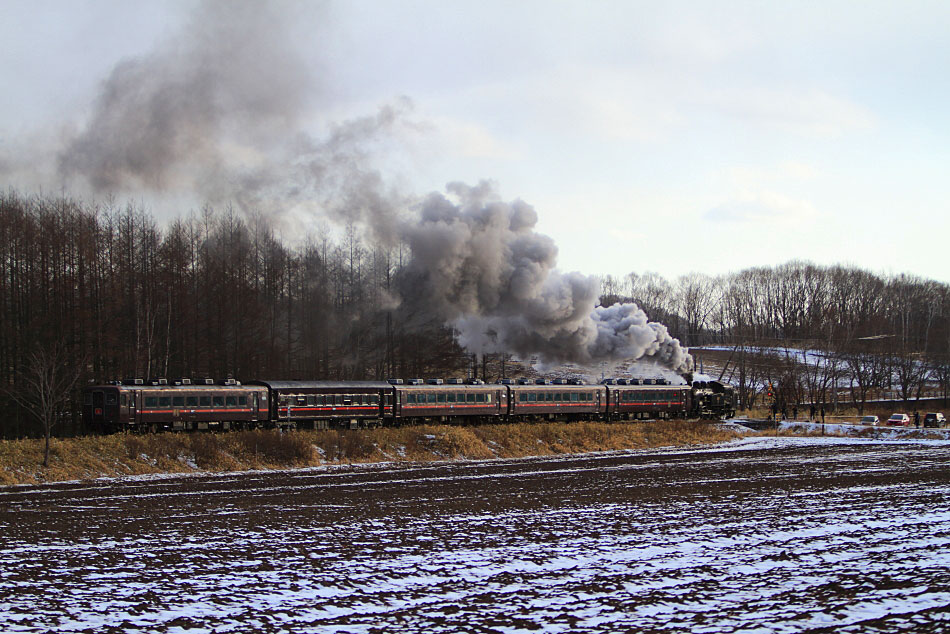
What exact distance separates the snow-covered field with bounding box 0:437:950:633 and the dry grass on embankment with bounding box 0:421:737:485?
3904mm

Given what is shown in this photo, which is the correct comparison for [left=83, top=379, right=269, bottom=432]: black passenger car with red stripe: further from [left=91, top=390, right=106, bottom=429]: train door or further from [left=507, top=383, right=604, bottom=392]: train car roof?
[left=507, top=383, right=604, bottom=392]: train car roof

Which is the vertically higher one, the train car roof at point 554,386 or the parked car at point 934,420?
the train car roof at point 554,386

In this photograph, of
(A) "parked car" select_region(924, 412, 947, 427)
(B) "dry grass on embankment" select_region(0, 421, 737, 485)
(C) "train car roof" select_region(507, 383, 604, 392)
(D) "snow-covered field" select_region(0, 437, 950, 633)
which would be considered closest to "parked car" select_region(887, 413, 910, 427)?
(A) "parked car" select_region(924, 412, 947, 427)

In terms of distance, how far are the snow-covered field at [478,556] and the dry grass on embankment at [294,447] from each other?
3.90m

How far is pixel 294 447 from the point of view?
124ft

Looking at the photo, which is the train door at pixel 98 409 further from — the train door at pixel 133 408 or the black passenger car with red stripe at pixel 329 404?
the black passenger car with red stripe at pixel 329 404

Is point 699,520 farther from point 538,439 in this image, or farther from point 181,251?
point 181,251

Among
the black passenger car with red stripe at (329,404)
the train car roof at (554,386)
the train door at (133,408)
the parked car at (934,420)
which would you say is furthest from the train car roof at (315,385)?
the parked car at (934,420)

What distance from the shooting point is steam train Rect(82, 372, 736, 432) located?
136 ft

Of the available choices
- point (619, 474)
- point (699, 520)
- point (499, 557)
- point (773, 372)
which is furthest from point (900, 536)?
point (773, 372)

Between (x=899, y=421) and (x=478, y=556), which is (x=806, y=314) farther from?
(x=478, y=556)

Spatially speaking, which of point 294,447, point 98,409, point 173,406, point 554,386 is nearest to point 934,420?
point 554,386

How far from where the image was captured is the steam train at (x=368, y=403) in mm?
41344

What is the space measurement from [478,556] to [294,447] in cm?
2301
